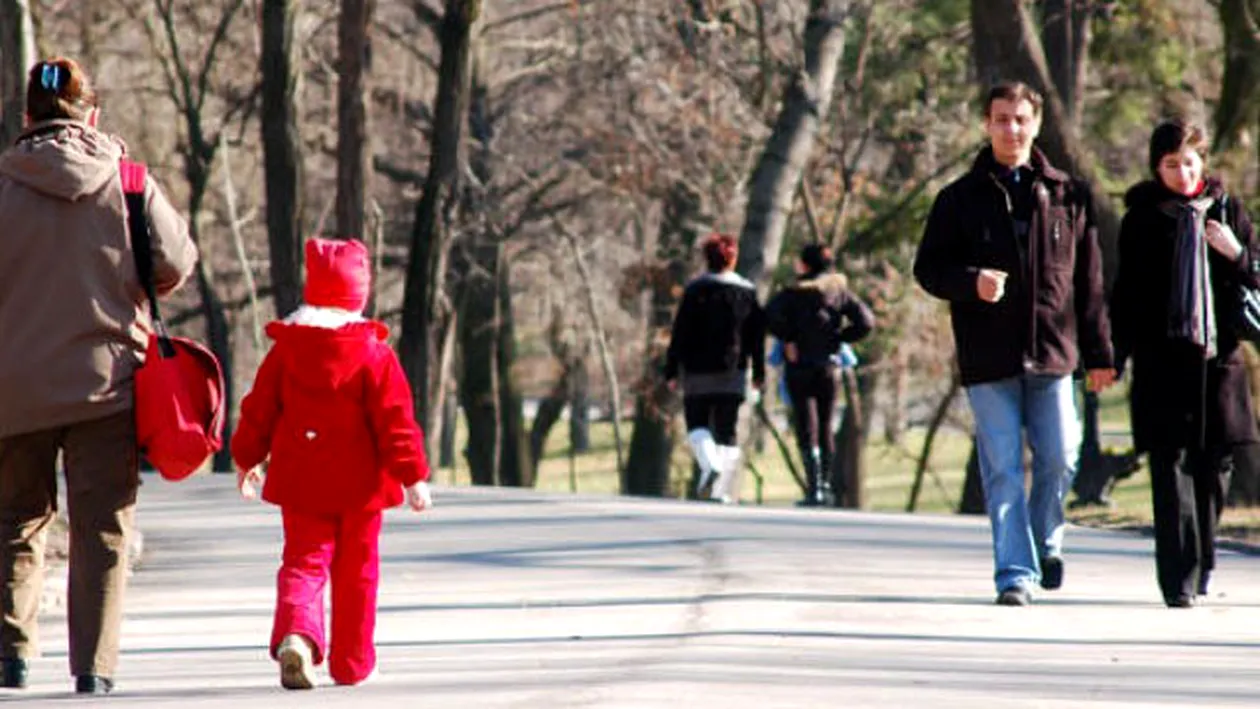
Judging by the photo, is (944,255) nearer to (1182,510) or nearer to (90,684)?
(1182,510)

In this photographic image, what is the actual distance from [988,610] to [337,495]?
326cm

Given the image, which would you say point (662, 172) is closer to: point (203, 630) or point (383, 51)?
point (383, 51)

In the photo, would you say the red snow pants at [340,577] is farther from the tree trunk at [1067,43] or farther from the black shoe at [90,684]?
the tree trunk at [1067,43]

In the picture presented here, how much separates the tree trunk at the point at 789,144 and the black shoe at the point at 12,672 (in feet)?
75.5

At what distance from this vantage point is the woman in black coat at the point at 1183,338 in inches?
471

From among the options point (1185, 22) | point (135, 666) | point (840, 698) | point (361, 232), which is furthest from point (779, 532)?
point (1185, 22)

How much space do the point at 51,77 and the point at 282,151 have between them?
22.2 m

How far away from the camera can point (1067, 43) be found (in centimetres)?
3256

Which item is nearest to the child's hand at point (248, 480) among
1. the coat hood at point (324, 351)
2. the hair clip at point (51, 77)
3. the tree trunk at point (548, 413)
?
the coat hood at point (324, 351)

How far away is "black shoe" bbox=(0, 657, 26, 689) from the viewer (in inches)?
379

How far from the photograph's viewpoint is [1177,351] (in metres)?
12.0

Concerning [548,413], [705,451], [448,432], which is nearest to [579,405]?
[448,432]

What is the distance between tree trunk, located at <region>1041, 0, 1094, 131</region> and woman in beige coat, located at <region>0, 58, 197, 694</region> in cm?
2181

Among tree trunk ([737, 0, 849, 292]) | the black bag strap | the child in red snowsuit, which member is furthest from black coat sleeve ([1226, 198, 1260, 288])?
tree trunk ([737, 0, 849, 292])
